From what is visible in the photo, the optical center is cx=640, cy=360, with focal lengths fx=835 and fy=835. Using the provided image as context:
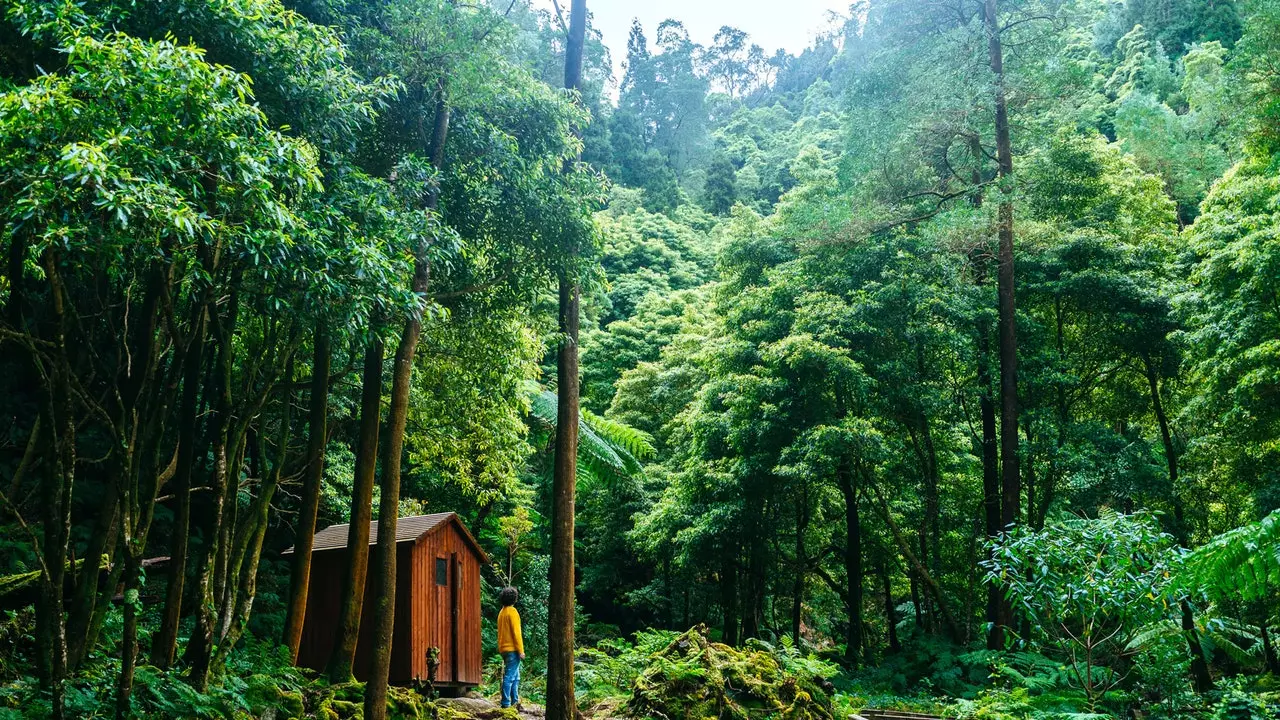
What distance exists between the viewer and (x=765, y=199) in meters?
51.6

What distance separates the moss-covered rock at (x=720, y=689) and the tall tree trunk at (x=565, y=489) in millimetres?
1032

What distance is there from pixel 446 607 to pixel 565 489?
15.1 feet

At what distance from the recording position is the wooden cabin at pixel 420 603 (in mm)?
12234

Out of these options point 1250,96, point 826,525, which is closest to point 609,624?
point 826,525

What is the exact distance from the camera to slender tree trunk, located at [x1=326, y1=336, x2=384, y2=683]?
30.7ft

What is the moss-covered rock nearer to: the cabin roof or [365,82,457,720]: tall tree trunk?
[365,82,457,720]: tall tree trunk

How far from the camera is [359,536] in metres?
9.55

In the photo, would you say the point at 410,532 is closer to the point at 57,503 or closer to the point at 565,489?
the point at 565,489

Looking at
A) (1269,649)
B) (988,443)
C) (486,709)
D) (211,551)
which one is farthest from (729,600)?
(211,551)

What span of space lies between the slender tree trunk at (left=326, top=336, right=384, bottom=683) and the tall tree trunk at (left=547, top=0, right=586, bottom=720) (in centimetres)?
214

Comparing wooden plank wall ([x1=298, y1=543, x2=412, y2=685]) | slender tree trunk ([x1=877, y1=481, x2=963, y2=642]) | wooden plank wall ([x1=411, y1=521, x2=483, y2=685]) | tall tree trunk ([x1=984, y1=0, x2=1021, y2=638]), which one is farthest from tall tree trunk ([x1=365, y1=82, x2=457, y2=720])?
slender tree trunk ([x1=877, y1=481, x2=963, y2=642])

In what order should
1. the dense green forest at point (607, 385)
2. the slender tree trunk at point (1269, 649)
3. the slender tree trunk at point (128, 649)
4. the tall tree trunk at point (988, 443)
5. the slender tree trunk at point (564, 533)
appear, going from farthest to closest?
1. the tall tree trunk at point (988, 443)
2. the slender tree trunk at point (1269, 649)
3. the slender tree trunk at point (564, 533)
4. the dense green forest at point (607, 385)
5. the slender tree trunk at point (128, 649)

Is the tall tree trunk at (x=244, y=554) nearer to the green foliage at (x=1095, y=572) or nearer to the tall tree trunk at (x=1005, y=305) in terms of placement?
the green foliage at (x=1095, y=572)

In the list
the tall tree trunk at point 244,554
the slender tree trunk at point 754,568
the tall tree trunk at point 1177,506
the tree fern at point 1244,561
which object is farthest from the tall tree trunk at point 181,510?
the slender tree trunk at point 754,568
